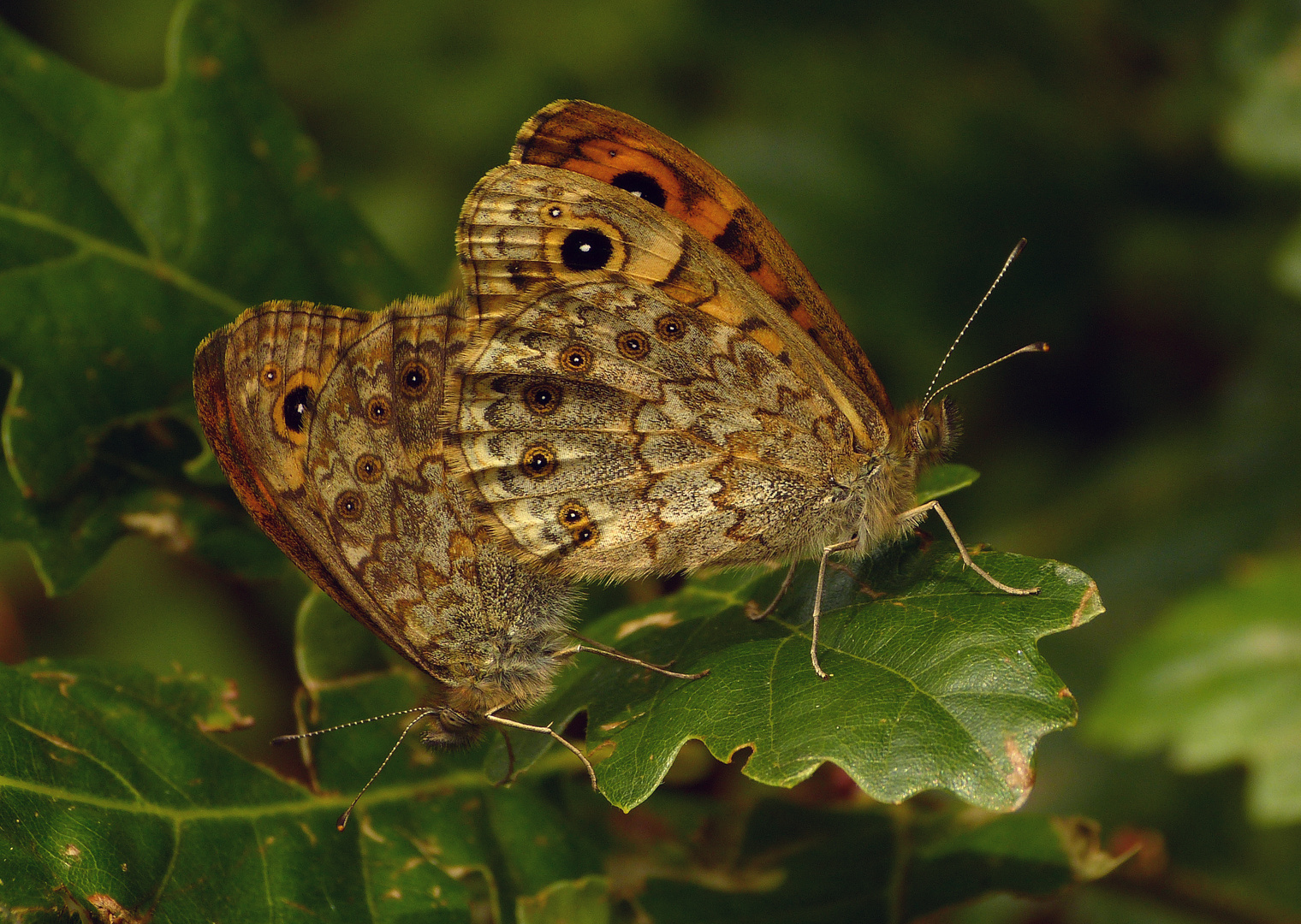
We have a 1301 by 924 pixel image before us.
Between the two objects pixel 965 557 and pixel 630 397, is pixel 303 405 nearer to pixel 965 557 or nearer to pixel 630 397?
pixel 630 397

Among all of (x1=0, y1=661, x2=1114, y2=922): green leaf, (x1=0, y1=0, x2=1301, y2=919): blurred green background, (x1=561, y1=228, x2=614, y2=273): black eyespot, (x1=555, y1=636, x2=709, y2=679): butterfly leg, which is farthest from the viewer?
(x1=0, y1=0, x2=1301, y2=919): blurred green background

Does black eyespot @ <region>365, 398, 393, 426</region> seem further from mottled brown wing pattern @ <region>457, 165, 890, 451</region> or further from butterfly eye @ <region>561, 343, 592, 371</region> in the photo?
butterfly eye @ <region>561, 343, 592, 371</region>

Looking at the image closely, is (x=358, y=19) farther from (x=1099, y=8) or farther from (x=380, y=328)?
(x=380, y=328)

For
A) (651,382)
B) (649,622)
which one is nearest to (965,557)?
(649,622)

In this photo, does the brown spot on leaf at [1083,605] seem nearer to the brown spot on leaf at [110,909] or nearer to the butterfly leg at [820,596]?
the butterfly leg at [820,596]

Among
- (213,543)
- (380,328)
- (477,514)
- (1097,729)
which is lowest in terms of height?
(1097,729)

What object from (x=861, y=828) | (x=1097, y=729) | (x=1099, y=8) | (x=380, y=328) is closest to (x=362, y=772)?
(x=380, y=328)

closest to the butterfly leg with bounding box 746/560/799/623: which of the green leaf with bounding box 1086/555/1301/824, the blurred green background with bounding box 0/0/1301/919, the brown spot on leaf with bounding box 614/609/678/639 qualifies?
the brown spot on leaf with bounding box 614/609/678/639
